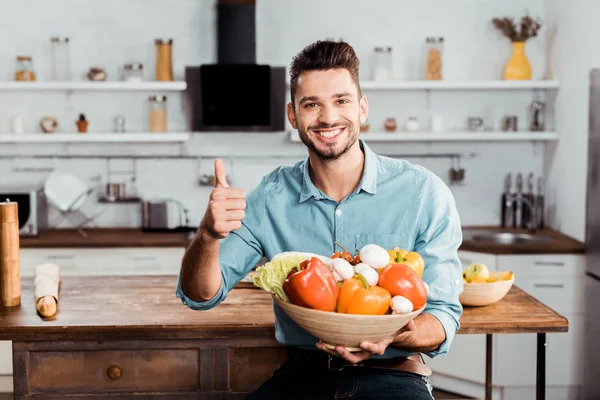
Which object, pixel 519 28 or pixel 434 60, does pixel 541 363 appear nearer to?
pixel 434 60

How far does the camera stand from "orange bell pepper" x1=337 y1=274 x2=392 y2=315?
1725 mm

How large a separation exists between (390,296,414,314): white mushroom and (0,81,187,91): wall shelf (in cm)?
336

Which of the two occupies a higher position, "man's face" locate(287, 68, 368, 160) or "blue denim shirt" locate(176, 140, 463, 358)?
"man's face" locate(287, 68, 368, 160)

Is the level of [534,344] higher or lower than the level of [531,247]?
lower

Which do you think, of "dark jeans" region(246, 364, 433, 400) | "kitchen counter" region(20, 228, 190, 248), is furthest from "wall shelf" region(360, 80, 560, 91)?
"dark jeans" region(246, 364, 433, 400)

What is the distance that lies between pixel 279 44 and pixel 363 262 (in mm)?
3472

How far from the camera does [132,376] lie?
94.3 inches

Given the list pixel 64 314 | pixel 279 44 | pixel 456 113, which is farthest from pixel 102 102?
pixel 64 314

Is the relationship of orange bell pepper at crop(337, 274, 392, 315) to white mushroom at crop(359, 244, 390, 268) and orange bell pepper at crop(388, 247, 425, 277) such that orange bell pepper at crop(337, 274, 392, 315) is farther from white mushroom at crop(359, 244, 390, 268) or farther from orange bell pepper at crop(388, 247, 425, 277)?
orange bell pepper at crop(388, 247, 425, 277)

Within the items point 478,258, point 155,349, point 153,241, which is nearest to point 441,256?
point 155,349

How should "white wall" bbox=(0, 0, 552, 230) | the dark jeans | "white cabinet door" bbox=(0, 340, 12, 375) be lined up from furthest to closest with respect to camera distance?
"white wall" bbox=(0, 0, 552, 230) < "white cabinet door" bbox=(0, 340, 12, 375) < the dark jeans

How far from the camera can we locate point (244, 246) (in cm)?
235

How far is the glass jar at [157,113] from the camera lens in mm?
4945

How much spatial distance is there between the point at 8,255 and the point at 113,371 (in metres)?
0.56
